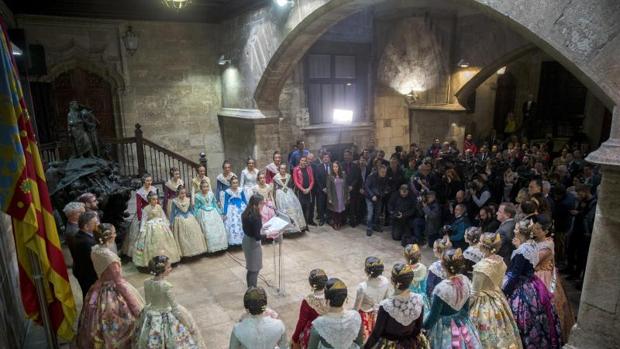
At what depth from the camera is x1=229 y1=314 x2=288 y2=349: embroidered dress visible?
2.72 meters

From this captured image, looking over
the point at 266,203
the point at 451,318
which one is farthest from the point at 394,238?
the point at 451,318

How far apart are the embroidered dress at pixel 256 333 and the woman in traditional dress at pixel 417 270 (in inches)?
49.7

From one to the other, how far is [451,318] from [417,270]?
0.50 meters

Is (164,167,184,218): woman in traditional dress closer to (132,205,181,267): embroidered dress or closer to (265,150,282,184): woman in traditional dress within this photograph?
(132,205,181,267): embroidered dress

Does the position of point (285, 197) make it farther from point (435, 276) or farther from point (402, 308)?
point (402, 308)

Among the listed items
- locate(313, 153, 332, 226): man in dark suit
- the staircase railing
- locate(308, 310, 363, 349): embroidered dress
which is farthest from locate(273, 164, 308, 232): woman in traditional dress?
locate(308, 310, 363, 349): embroidered dress

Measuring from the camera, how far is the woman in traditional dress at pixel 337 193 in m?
7.71

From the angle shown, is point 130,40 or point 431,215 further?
point 130,40

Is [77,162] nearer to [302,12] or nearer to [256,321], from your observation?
[302,12]

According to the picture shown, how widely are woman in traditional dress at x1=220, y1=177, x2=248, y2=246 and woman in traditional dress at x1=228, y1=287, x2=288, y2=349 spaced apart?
4043mm

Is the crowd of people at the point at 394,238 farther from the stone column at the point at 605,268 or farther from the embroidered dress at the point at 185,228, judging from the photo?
the stone column at the point at 605,268

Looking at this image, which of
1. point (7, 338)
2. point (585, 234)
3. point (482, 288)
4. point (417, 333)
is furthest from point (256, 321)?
point (585, 234)

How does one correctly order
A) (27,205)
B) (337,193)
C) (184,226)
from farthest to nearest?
(337,193)
(184,226)
(27,205)

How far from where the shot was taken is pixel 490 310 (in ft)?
11.4
